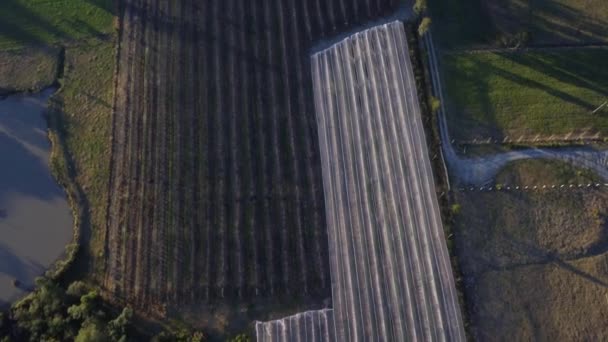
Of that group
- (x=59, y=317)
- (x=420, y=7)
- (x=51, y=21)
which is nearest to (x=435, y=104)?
(x=420, y=7)

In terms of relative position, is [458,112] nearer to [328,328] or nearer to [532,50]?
[532,50]

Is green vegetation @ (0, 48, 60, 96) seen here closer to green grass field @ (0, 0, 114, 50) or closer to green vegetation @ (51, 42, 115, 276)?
green grass field @ (0, 0, 114, 50)

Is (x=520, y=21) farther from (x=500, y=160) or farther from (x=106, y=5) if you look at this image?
(x=106, y=5)

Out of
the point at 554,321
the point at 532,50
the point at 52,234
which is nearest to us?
the point at 554,321

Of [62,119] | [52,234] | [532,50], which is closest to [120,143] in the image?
[62,119]

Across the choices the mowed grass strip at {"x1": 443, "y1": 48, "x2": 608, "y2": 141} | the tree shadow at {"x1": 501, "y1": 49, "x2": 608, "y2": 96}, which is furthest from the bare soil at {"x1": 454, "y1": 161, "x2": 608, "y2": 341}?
the tree shadow at {"x1": 501, "y1": 49, "x2": 608, "y2": 96}

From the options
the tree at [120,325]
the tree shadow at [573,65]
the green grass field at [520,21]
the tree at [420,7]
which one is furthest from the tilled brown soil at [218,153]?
the tree shadow at [573,65]
